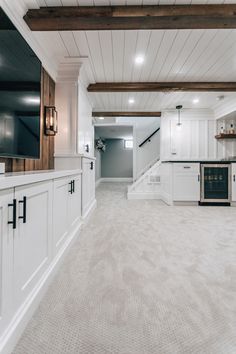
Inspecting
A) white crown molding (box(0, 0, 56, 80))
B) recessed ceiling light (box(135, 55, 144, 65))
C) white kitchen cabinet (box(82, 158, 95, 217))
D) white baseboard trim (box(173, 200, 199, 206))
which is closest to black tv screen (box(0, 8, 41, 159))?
white crown molding (box(0, 0, 56, 80))

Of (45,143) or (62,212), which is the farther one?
(45,143)

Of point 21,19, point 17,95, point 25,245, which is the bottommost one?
point 25,245

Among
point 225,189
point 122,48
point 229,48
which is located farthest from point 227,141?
point 122,48

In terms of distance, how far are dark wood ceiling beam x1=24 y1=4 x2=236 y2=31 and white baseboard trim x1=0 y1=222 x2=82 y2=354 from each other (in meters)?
2.25

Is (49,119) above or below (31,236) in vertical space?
above

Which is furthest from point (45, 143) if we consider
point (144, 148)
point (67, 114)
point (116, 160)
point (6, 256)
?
point (116, 160)

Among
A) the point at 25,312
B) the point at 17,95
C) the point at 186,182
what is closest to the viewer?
the point at 25,312

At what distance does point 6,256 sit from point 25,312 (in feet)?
1.30

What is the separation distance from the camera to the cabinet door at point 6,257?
34.5 inches

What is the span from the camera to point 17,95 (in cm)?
165

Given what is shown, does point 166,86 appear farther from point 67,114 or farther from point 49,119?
point 49,119

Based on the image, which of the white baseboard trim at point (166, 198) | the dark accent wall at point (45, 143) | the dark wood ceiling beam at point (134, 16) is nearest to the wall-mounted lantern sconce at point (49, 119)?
the dark accent wall at point (45, 143)

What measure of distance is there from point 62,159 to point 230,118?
14.9 feet

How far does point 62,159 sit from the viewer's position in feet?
9.91
